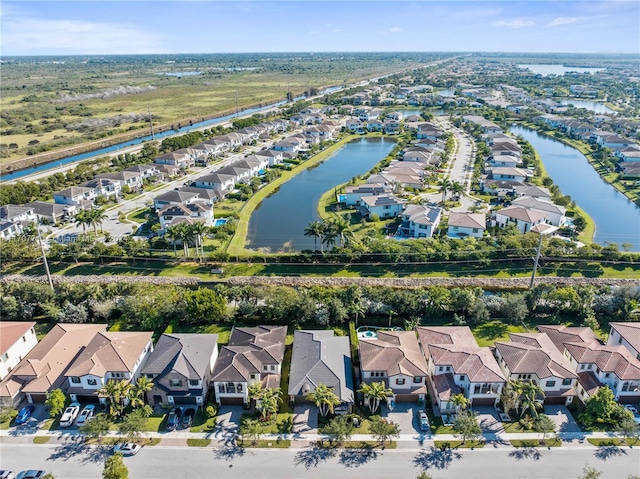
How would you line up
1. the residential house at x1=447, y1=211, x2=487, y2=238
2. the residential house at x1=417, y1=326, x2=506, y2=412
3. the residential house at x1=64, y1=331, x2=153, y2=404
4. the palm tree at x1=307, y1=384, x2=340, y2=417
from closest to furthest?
the palm tree at x1=307, y1=384, x2=340, y2=417
the residential house at x1=417, y1=326, x2=506, y2=412
the residential house at x1=64, y1=331, x2=153, y2=404
the residential house at x1=447, y1=211, x2=487, y2=238

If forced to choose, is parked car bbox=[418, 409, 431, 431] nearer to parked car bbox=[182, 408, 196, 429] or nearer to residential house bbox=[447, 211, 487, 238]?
parked car bbox=[182, 408, 196, 429]

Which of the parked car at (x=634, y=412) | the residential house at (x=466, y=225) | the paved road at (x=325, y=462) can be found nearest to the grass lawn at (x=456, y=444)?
the paved road at (x=325, y=462)

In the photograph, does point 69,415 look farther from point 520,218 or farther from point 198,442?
point 520,218

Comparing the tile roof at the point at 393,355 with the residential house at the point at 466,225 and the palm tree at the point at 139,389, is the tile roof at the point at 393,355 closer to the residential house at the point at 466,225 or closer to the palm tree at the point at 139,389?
the palm tree at the point at 139,389

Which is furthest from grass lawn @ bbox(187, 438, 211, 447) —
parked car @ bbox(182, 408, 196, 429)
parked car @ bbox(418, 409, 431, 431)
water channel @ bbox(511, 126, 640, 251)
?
water channel @ bbox(511, 126, 640, 251)

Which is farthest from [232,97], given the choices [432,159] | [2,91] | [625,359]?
[625,359]

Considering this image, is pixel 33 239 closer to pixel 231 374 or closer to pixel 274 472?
pixel 231 374
